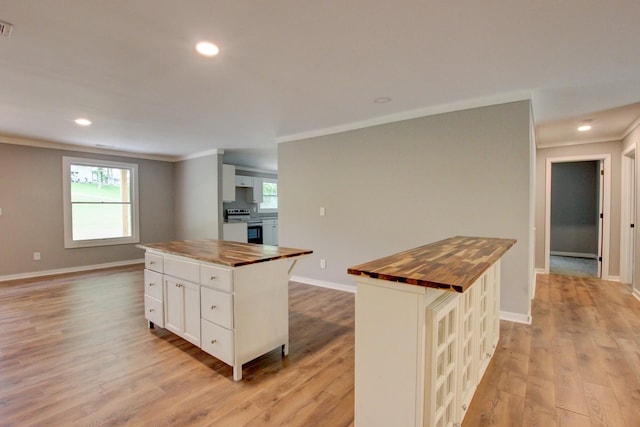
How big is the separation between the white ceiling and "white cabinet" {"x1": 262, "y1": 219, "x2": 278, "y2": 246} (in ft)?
14.8

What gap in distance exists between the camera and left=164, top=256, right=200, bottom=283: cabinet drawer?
2.34 meters

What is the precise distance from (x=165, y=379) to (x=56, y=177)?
5.26 metres

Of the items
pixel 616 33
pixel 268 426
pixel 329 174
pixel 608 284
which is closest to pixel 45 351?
pixel 268 426

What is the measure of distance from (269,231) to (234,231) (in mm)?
1956

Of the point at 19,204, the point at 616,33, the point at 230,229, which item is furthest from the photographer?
the point at 230,229

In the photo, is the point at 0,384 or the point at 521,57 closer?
the point at 0,384

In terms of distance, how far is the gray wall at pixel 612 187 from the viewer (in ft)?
15.5

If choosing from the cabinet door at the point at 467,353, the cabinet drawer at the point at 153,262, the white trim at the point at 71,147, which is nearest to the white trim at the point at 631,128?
the cabinet door at the point at 467,353

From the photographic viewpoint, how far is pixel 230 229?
645 cm

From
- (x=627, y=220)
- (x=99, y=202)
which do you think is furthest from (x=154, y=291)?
(x=627, y=220)

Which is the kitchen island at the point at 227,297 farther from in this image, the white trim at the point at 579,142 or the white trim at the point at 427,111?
the white trim at the point at 579,142

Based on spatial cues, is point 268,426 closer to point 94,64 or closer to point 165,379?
point 165,379

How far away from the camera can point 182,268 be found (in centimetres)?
247

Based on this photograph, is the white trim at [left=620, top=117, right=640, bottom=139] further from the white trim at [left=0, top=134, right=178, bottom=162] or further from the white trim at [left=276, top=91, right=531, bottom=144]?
the white trim at [left=0, top=134, right=178, bottom=162]
